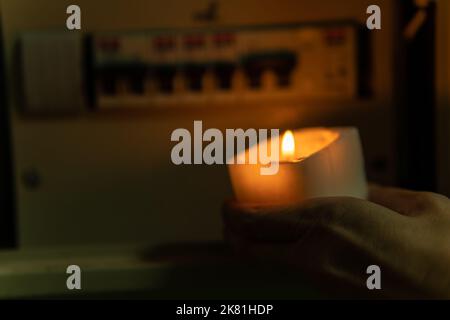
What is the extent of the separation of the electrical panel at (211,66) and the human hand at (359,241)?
0.20 metres

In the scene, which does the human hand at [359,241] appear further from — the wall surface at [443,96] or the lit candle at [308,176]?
the wall surface at [443,96]

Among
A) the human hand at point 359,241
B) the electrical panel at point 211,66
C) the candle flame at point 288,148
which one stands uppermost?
the electrical panel at point 211,66

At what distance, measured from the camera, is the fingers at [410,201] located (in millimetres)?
395

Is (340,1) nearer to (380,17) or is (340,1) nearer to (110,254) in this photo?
(380,17)

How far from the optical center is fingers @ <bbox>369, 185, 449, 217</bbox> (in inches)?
15.6

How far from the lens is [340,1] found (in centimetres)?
59

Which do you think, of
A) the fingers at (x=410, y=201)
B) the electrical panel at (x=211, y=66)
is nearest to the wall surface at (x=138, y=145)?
the electrical panel at (x=211, y=66)

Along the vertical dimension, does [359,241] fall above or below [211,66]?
below

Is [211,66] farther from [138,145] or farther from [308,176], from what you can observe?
[308,176]

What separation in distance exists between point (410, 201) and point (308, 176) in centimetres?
8

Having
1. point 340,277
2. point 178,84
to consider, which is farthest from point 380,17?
point 340,277

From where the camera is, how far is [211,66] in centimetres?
57

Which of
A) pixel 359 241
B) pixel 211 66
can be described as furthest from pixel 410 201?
pixel 211 66

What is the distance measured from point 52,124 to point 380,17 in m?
0.32
